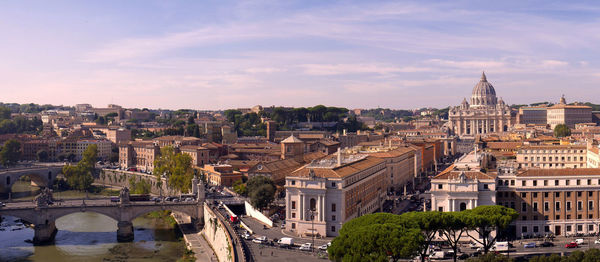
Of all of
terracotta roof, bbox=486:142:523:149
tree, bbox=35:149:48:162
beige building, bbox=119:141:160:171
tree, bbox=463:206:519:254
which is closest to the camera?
tree, bbox=463:206:519:254

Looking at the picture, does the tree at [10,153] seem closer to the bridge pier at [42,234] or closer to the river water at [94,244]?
the river water at [94,244]

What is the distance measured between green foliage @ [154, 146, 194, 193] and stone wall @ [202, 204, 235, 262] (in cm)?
1048

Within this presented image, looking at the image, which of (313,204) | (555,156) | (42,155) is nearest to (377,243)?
(313,204)

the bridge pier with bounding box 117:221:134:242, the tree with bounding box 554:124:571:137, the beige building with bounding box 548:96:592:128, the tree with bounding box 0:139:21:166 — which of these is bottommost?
the bridge pier with bounding box 117:221:134:242

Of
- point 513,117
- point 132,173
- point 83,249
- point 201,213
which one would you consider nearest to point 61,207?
point 83,249

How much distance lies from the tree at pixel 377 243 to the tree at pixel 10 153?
5823 centimetres

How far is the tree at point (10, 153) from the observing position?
7219 centimetres

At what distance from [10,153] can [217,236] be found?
155 ft

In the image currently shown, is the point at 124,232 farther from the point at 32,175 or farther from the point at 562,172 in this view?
the point at 32,175

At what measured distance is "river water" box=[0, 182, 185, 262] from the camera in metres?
35.2

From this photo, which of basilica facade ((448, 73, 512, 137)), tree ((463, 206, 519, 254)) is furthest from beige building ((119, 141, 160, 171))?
basilica facade ((448, 73, 512, 137))

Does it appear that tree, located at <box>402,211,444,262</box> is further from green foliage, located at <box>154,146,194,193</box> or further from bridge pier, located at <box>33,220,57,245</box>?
green foliage, located at <box>154,146,194,193</box>

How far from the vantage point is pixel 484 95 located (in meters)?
135

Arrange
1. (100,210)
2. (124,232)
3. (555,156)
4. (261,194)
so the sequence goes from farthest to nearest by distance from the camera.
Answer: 1. (555,156)
2. (261,194)
3. (100,210)
4. (124,232)
